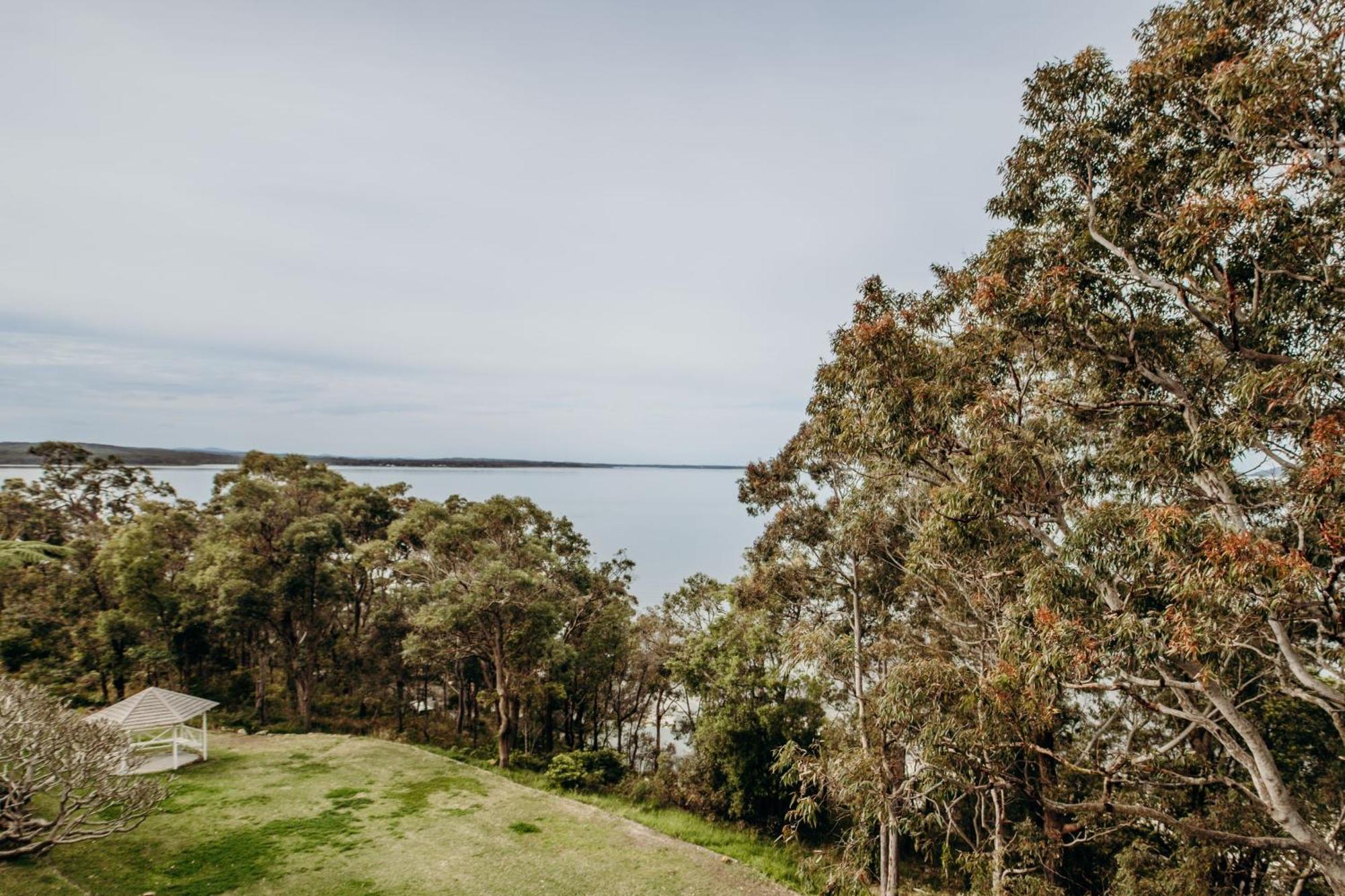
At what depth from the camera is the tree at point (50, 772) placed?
308 inches

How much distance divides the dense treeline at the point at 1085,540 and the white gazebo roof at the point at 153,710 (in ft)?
10.2

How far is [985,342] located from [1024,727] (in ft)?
17.6

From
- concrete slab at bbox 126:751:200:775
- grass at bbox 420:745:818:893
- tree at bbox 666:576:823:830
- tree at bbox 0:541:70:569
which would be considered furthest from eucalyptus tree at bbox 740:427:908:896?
tree at bbox 0:541:70:569

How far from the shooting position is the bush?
1560 centimetres

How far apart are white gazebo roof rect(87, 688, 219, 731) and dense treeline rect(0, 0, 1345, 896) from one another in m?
3.10

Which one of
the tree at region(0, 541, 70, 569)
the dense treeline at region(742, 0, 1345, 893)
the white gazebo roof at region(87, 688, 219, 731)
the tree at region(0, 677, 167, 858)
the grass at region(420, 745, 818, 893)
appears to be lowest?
the grass at region(420, 745, 818, 893)

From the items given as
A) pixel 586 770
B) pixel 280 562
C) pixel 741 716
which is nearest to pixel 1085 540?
pixel 741 716

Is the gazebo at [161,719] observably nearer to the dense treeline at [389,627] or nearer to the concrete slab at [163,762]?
the concrete slab at [163,762]

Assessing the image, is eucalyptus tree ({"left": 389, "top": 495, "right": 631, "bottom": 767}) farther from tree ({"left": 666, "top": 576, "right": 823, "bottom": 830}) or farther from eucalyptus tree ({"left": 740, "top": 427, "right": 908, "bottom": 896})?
eucalyptus tree ({"left": 740, "top": 427, "right": 908, "bottom": 896})

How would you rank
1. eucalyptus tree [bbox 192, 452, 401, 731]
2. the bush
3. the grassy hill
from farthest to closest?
eucalyptus tree [bbox 192, 452, 401, 731], the bush, the grassy hill

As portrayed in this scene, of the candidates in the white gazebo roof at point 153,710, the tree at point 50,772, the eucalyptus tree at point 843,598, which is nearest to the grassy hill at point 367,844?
the tree at point 50,772

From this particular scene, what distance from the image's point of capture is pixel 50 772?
8172 mm

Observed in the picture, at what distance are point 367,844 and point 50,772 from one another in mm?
4944

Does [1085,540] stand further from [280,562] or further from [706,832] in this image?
[280,562]
